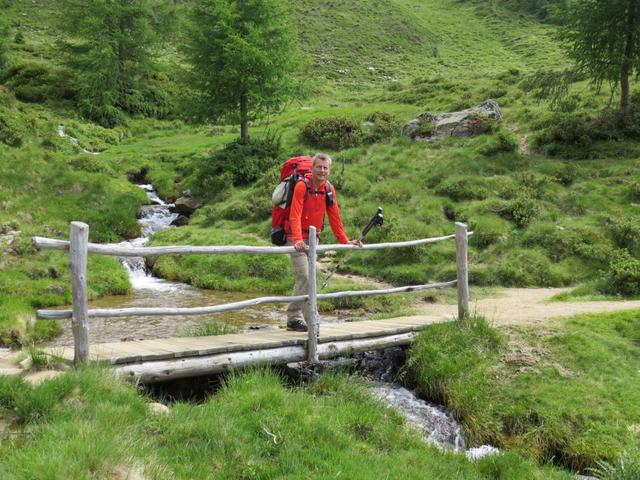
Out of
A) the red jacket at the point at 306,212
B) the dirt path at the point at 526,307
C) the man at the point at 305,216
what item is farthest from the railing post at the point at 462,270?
the red jacket at the point at 306,212

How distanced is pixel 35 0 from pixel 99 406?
90.3 m

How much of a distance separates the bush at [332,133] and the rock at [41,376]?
24.0 meters

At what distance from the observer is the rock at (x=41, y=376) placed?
5.94 m

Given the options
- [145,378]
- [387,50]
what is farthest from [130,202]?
[387,50]

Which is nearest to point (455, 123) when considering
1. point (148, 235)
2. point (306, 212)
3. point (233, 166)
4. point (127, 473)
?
point (233, 166)

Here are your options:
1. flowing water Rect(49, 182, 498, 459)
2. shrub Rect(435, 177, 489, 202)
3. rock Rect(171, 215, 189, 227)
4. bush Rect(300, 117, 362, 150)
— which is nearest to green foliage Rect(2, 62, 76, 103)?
bush Rect(300, 117, 362, 150)

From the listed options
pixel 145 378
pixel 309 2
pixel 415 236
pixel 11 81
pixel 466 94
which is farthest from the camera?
pixel 309 2

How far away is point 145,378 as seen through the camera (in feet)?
23.5

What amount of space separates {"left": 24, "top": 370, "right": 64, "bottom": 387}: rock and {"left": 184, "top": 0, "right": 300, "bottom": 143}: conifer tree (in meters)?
22.3

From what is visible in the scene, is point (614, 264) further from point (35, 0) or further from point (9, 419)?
point (35, 0)

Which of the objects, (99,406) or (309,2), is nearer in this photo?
(99,406)

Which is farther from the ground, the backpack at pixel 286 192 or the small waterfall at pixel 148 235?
the backpack at pixel 286 192

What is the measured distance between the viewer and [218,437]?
5.95 meters

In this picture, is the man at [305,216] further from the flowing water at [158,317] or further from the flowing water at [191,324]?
the flowing water at [158,317]
